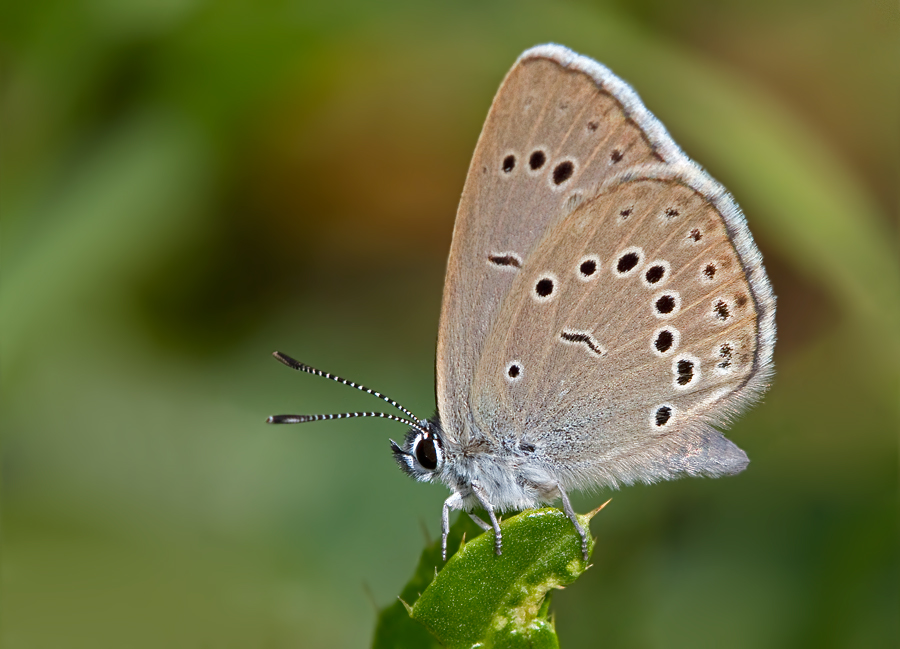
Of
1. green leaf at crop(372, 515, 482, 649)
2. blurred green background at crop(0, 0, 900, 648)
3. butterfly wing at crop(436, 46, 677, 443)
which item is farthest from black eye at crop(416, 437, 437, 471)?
blurred green background at crop(0, 0, 900, 648)

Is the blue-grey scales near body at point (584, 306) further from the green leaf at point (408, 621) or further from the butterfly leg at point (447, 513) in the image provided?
the green leaf at point (408, 621)

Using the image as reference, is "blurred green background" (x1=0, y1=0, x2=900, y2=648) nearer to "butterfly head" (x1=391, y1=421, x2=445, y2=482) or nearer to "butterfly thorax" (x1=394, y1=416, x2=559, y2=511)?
"butterfly thorax" (x1=394, y1=416, x2=559, y2=511)

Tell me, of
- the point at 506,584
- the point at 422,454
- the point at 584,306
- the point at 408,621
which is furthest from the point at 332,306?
the point at 506,584

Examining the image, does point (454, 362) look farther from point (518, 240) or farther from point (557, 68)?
point (557, 68)

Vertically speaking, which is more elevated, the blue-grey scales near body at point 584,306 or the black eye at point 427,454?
the blue-grey scales near body at point 584,306

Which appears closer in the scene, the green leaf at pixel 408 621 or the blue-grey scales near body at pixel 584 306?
the green leaf at pixel 408 621

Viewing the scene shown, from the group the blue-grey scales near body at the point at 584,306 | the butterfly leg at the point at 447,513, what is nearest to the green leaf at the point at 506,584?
the butterfly leg at the point at 447,513
